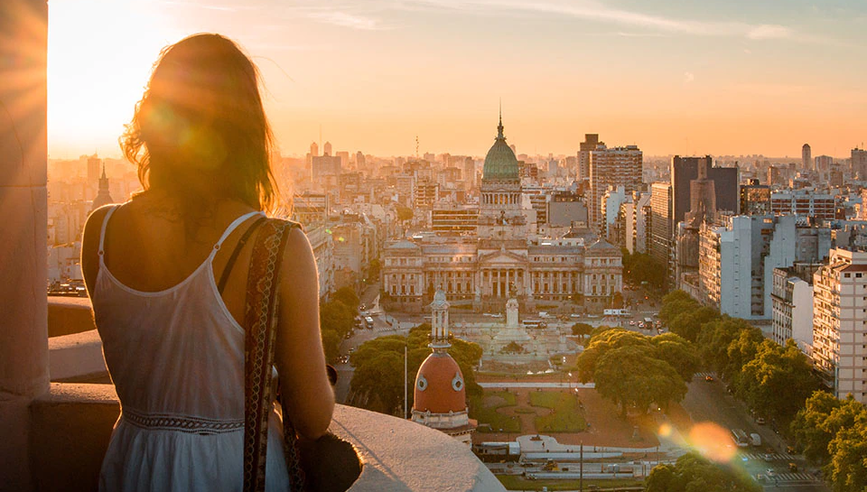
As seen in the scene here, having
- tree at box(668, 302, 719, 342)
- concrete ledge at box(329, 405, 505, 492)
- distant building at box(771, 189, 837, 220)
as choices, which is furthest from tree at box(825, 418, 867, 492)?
distant building at box(771, 189, 837, 220)

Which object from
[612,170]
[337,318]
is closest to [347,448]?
[337,318]

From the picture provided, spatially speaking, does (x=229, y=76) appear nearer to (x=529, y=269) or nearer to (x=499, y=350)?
(x=499, y=350)

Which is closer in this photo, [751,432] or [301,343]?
[301,343]

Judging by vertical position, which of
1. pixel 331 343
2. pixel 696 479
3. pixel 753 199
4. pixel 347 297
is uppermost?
pixel 753 199

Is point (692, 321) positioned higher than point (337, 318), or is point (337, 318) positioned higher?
point (337, 318)

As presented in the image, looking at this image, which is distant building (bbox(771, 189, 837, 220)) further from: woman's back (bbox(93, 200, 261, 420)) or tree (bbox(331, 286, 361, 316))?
woman's back (bbox(93, 200, 261, 420))

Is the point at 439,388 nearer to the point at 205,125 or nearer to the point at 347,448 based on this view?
the point at 347,448
